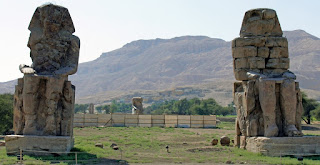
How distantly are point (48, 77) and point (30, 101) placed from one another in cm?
98

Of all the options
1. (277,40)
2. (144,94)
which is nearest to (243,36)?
(277,40)

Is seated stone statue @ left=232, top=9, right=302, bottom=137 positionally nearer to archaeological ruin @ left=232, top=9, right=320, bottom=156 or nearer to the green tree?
archaeological ruin @ left=232, top=9, right=320, bottom=156

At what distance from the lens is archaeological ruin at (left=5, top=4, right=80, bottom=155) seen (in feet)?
45.8

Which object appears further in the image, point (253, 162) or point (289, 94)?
point (289, 94)

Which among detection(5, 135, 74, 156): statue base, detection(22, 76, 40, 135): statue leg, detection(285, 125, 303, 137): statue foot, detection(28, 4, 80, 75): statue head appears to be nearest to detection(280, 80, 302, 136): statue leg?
detection(285, 125, 303, 137): statue foot

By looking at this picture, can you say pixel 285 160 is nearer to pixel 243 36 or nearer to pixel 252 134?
pixel 252 134

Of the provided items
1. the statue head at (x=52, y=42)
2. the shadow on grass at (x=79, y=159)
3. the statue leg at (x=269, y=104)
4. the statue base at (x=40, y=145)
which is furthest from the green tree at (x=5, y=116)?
the statue leg at (x=269, y=104)

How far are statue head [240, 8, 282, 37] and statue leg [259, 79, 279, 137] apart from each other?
7.65ft

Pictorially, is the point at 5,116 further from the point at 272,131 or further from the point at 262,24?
the point at 272,131

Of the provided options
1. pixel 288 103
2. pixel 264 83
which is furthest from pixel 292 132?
pixel 264 83

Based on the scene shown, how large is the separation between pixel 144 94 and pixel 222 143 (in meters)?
161

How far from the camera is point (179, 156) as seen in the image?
14977 millimetres

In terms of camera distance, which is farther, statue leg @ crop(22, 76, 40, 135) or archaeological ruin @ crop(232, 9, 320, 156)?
archaeological ruin @ crop(232, 9, 320, 156)

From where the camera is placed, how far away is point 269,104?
15266mm
